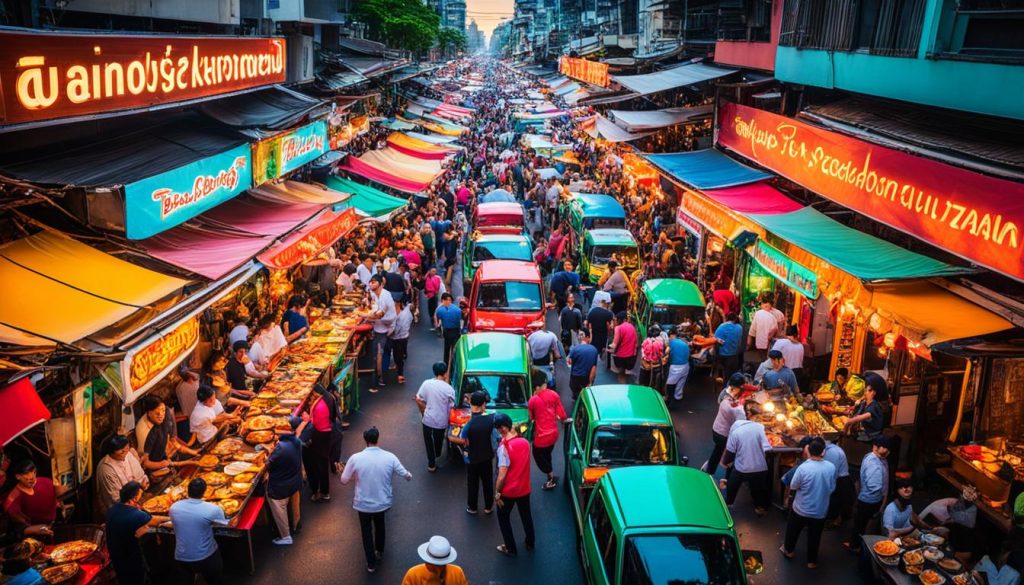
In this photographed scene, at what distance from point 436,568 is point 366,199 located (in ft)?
45.1

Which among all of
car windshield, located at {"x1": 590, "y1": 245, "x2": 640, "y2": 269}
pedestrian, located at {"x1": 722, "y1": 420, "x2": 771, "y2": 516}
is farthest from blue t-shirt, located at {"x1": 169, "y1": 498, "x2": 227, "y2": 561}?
car windshield, located at {"x1": 590, "y1": 245, "x2": 640, "y2": 269}

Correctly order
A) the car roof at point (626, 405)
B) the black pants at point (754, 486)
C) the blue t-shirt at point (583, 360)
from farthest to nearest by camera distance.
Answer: the blue t-shirt at point (583, 360), the black pants at point (754, 486), the car roof at point (626, 405)

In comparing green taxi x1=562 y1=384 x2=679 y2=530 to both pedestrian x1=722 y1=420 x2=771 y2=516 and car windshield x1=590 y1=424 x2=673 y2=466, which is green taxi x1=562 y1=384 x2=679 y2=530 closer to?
car windshield x1=590 y1=424 x2=673 y2=466

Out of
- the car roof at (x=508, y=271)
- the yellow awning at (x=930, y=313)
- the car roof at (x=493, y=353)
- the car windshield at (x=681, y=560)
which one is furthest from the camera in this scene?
the car roof at (x=508, y=271)

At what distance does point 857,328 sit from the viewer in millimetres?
11891

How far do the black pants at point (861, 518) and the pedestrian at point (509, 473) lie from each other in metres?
3.78

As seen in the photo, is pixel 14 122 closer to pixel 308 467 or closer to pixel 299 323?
pixel 308 467

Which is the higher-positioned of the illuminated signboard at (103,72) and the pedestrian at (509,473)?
the illuminated signboard at (103,72)

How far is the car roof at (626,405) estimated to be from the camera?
891cm

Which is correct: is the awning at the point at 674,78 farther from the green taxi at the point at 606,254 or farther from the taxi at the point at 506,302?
the taxi at the point at 506,302

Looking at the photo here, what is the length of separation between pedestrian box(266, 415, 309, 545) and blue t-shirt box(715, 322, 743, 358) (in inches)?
300

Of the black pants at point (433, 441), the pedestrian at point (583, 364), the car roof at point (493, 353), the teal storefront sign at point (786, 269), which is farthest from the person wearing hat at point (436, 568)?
the teal storefront sign at point (786, 269)

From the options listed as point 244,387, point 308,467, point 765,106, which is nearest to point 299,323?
point 244,387

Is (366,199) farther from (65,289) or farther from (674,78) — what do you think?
(65,289)
